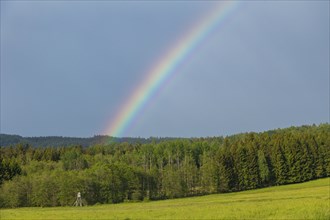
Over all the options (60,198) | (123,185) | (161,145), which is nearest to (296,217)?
(60,198)

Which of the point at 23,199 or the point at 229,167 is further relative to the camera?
the point at 229,167

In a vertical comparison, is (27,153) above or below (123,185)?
above

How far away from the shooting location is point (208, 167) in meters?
125

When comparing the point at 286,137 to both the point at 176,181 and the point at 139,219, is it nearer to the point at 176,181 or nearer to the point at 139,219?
the point at 176,181

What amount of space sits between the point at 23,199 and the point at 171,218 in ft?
259

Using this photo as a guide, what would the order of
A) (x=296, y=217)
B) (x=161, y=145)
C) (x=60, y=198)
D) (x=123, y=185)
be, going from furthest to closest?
(x=161, y=145) < (x=123, y=185) < (x=60, y=198) < (x=296, y=217)

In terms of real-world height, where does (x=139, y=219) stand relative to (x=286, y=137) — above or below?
below

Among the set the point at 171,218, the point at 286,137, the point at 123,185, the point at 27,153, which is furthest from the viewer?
the point at 27,153

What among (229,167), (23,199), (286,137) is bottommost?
(23,199)

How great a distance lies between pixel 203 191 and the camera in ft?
400

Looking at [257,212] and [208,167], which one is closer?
[257,212]

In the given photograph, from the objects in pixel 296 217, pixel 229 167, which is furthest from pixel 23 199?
pixel 296 217

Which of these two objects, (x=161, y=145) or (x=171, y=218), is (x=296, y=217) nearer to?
(x=171, y=218)

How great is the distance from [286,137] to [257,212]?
116399 millimetres
